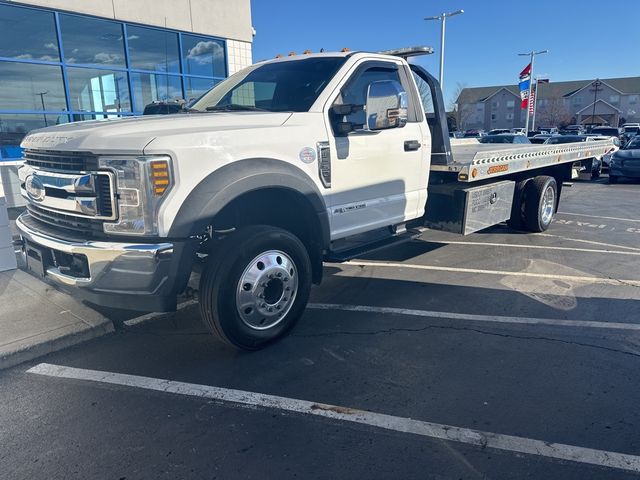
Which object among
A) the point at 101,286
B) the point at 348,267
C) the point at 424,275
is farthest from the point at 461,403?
the point at 348,267

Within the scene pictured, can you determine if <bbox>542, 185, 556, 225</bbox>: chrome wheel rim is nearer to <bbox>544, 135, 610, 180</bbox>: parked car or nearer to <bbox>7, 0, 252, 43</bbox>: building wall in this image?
<bbox>544, 135, 610, 180</bbox>: parked car

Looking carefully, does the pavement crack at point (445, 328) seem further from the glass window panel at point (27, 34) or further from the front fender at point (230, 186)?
the glass window panel at point (27, 34)

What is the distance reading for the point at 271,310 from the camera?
388cm

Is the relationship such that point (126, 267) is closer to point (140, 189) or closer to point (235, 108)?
point (140, 189)

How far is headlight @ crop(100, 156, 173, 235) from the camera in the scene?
3.10 m

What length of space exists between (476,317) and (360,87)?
7.93ft

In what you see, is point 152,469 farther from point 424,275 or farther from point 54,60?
point 54,60

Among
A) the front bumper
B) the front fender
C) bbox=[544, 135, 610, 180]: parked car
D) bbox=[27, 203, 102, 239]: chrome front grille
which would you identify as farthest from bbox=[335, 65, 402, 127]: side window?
bbox=[544, 135, 610, 180]: parked car

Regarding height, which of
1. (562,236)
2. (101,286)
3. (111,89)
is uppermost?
(111,89)

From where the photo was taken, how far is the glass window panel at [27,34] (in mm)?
10117

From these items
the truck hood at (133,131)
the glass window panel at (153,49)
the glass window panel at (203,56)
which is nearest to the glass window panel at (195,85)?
the glass window panel at (203,56)

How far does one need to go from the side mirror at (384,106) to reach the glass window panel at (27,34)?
30.6 feet

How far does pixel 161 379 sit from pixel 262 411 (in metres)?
0.88

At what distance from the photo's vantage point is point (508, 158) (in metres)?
6.59
